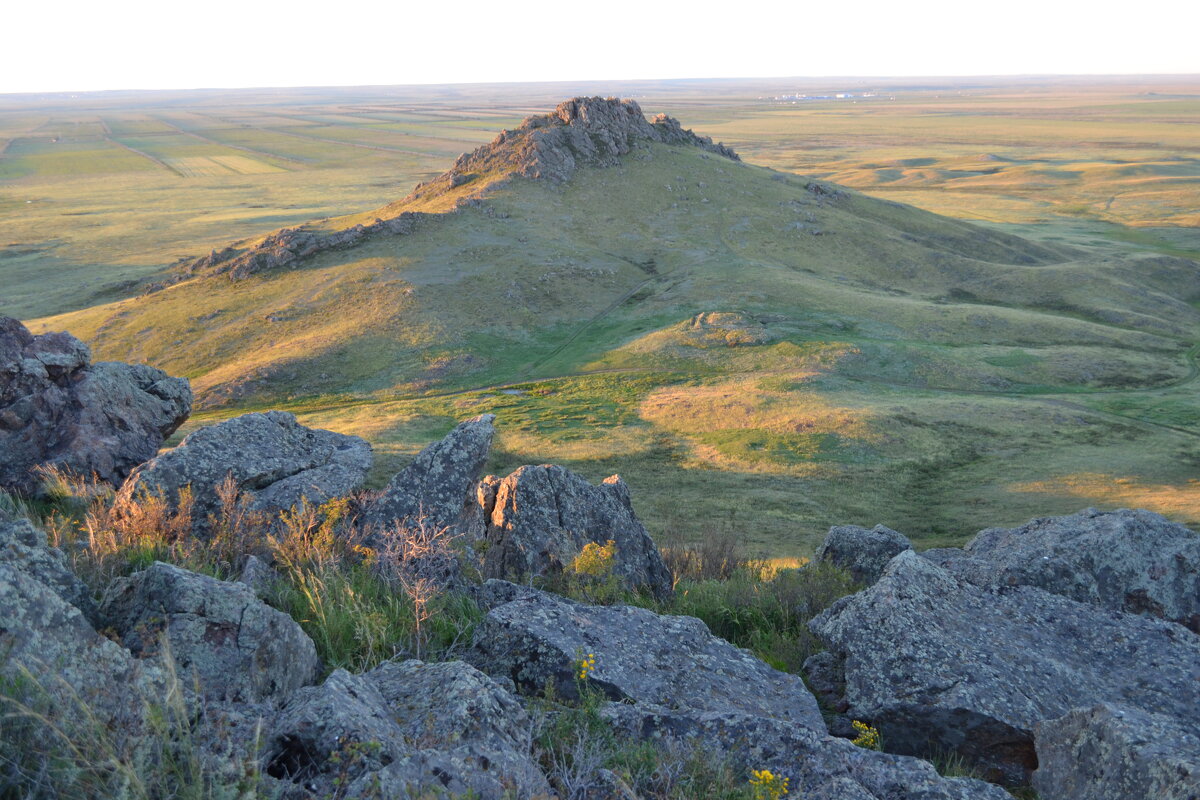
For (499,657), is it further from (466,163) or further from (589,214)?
(466,163)

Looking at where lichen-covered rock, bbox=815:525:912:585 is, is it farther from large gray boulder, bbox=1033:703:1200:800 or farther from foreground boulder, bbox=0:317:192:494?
foreground boulder, bbox=0:317:192:494

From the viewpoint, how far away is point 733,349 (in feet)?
191

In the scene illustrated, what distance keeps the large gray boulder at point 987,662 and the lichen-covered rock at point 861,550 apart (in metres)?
5.22

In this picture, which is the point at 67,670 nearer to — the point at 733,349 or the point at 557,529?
the point at 557,529

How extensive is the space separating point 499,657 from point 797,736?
134 inches

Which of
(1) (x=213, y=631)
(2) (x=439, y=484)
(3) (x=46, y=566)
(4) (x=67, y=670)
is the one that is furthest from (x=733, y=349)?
(4) (x=67, y=670)

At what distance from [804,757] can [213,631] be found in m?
5.86

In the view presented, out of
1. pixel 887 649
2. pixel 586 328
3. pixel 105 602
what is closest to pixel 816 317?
pixel 586 328

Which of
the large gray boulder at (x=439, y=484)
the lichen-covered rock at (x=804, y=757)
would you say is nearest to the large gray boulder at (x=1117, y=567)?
the lichen-covered rock at (x=804, y=757)

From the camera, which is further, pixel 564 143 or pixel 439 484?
pixel 564 143

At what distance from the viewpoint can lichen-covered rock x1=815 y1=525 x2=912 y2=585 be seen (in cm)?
1788

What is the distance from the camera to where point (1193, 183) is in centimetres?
16188

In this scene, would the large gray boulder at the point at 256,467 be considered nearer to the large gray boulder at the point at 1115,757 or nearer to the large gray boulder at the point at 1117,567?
the large gray boulder at the point at 1115,757

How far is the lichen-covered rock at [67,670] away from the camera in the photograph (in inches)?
215
